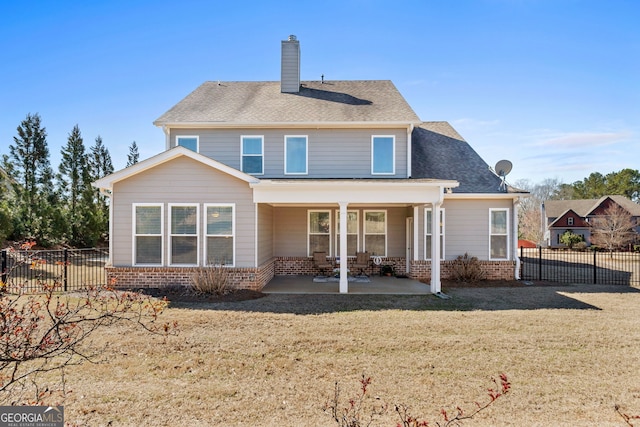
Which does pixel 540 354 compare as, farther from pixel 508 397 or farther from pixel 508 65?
pixel 508 65

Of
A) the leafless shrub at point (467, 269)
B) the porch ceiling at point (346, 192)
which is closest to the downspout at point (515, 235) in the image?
the leafless shrub at point (467, 269)

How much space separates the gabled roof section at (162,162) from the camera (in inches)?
391

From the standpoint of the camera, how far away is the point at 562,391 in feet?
14.0

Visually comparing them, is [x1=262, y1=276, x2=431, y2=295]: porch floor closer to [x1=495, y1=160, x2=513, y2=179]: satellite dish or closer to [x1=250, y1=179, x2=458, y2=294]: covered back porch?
[x1=250, y1=179, x2=458, y2=294]: covered back porch

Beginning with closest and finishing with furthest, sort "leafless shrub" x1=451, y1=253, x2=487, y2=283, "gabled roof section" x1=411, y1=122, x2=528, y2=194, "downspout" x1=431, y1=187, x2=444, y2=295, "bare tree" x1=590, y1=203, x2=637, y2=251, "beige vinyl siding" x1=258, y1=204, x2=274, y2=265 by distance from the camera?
"downspout" x1=431, y1=187, x2=444, y2=295 < "beige vinyl siding" x1=258, y1=204, x2=274, y2=265 < "leafless shrub" x1=451, y1=253, x2=487, y2=283 < "gabled roof section" x1=411, y1=122, x2=528, y2=194 < "bare tree" x1=590, y1=203, x2=637, y2=251

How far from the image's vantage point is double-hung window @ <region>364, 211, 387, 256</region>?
13734 millimetres

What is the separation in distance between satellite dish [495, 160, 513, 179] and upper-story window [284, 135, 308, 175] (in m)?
7.49

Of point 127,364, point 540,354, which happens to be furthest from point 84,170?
point 540,354

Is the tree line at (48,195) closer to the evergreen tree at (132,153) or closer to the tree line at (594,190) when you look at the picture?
the evergreen tree at (132,153)

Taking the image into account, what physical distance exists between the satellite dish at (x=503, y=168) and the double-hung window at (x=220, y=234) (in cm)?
1012

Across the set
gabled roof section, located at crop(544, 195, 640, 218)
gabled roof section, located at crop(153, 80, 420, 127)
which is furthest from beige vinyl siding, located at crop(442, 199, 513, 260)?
gabled roof section, located at crop(544, 195, 640, 218)

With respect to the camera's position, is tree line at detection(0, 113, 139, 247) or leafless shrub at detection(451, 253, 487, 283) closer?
leafless shrub at detection(451, 253, 487, 283)

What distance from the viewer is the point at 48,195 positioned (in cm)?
2520

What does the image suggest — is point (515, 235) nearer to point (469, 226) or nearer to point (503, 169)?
point (469, 226)
